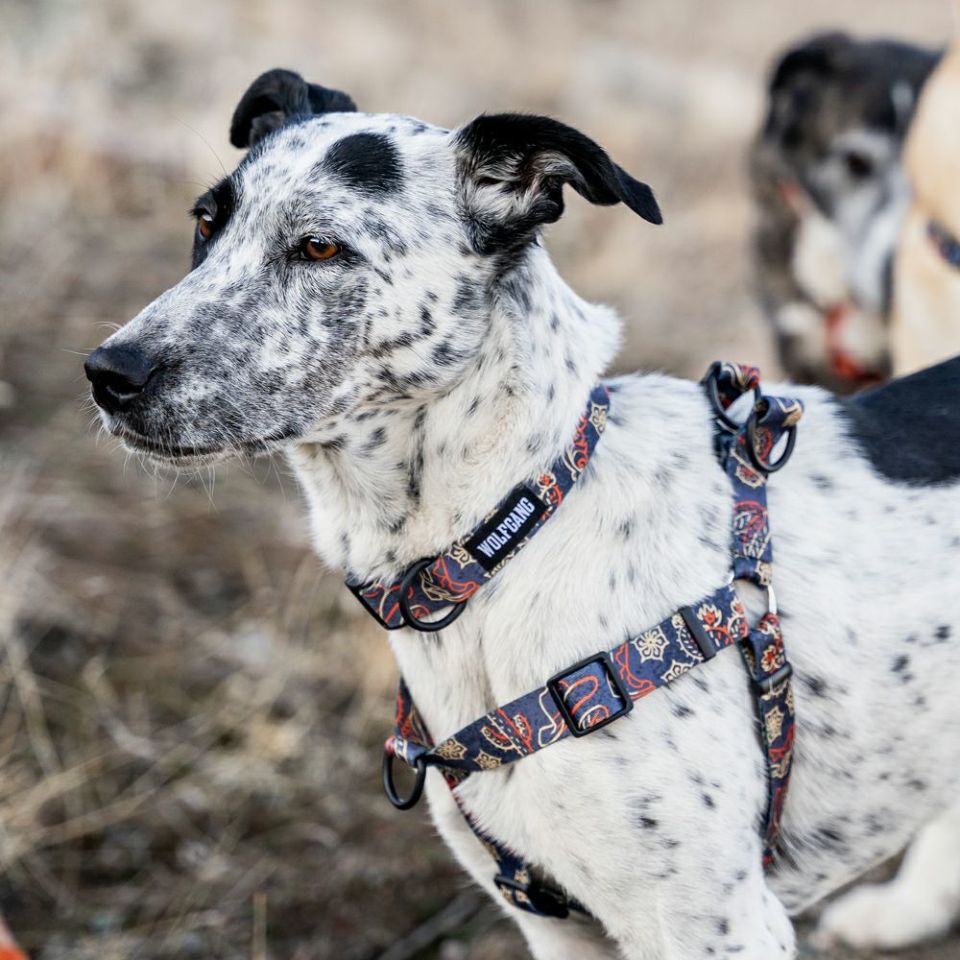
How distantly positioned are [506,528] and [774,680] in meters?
0.57

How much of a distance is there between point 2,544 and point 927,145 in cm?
353

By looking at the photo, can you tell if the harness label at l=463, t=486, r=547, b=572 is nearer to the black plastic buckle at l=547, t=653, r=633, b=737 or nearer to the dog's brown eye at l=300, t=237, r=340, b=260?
the black plastic buckle at l=547, t=653, r=633, b=737

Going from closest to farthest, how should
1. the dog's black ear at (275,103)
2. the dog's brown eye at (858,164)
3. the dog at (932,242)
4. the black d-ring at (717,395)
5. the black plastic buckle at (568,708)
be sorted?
the black plastic buckle at (568,708) → the black d-ring at (717,395) → the dog's black ear at (275,103) → the dog at (932,242) → the dog's brown eye at (858,164)

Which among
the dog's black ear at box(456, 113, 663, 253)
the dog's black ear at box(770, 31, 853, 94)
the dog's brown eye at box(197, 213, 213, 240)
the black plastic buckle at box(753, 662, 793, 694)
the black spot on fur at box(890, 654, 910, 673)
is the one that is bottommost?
the black spot on fur at box(890, 654, 910, 673)

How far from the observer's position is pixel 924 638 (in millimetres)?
2256

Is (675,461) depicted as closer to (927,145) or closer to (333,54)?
(927,145)

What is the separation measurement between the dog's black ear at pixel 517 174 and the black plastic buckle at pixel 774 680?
92cm

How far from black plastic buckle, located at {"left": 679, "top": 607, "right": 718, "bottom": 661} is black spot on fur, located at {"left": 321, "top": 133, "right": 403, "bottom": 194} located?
1006 mm

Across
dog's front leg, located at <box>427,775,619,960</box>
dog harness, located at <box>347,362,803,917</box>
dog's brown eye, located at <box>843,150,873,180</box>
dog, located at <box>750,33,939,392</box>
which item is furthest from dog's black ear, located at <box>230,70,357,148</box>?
dog's brown eye, located at <box>843,150,873,180</box>

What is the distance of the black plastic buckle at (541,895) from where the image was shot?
7.25ft

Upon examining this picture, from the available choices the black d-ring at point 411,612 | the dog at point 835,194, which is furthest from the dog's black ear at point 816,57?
the black d-ring at point 411,612

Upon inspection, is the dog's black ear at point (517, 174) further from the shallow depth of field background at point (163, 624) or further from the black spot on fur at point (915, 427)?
the shallow depth of field background at point (163, 624)

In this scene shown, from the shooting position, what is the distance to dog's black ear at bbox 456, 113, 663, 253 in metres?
2.17

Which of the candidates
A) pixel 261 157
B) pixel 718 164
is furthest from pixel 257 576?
pixel 718 164
